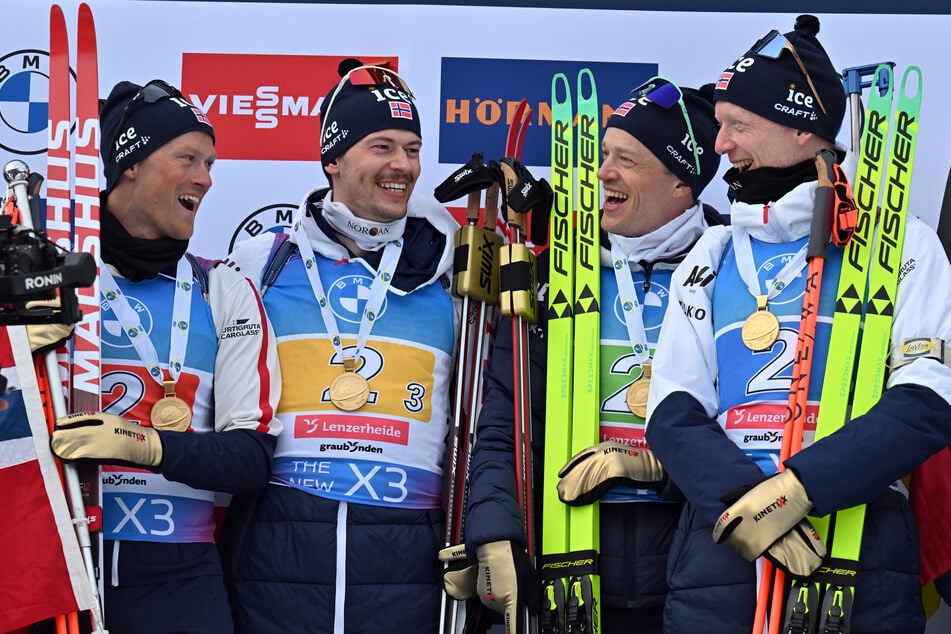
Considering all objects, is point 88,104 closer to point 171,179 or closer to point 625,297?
point 171,179

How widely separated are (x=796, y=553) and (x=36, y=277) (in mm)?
1816

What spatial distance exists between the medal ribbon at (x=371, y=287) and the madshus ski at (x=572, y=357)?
495 mm

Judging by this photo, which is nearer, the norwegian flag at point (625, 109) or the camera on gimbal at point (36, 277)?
the camera on gimbal at point (36, 277)

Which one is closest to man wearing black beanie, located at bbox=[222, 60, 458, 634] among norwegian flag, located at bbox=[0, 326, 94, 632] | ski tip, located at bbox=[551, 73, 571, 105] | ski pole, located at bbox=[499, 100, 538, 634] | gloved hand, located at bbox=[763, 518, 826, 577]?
ski pole, located at bbox=[499, 100, 538, 634]

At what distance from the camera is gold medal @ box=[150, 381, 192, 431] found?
3.59m

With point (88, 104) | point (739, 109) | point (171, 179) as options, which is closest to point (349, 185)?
point (171, 179)

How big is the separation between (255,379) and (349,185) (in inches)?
29.3

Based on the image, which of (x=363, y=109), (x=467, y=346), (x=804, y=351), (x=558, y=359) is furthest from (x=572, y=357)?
(x=363, y=109)

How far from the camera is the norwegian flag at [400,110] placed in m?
4.12

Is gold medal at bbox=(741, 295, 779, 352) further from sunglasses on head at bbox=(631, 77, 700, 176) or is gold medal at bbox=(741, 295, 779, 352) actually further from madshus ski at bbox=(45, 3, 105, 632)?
madshus ski at bbox=(45, 3, 105, 632)

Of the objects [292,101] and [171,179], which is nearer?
[171,179]

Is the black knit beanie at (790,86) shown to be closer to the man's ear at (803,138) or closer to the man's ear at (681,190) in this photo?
the man's ear at (803,138)

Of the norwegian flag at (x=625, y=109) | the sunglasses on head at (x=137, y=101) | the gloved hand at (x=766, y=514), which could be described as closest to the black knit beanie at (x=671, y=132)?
the norwegian flag at (x=625, y=109)

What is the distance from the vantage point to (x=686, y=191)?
403 cm
